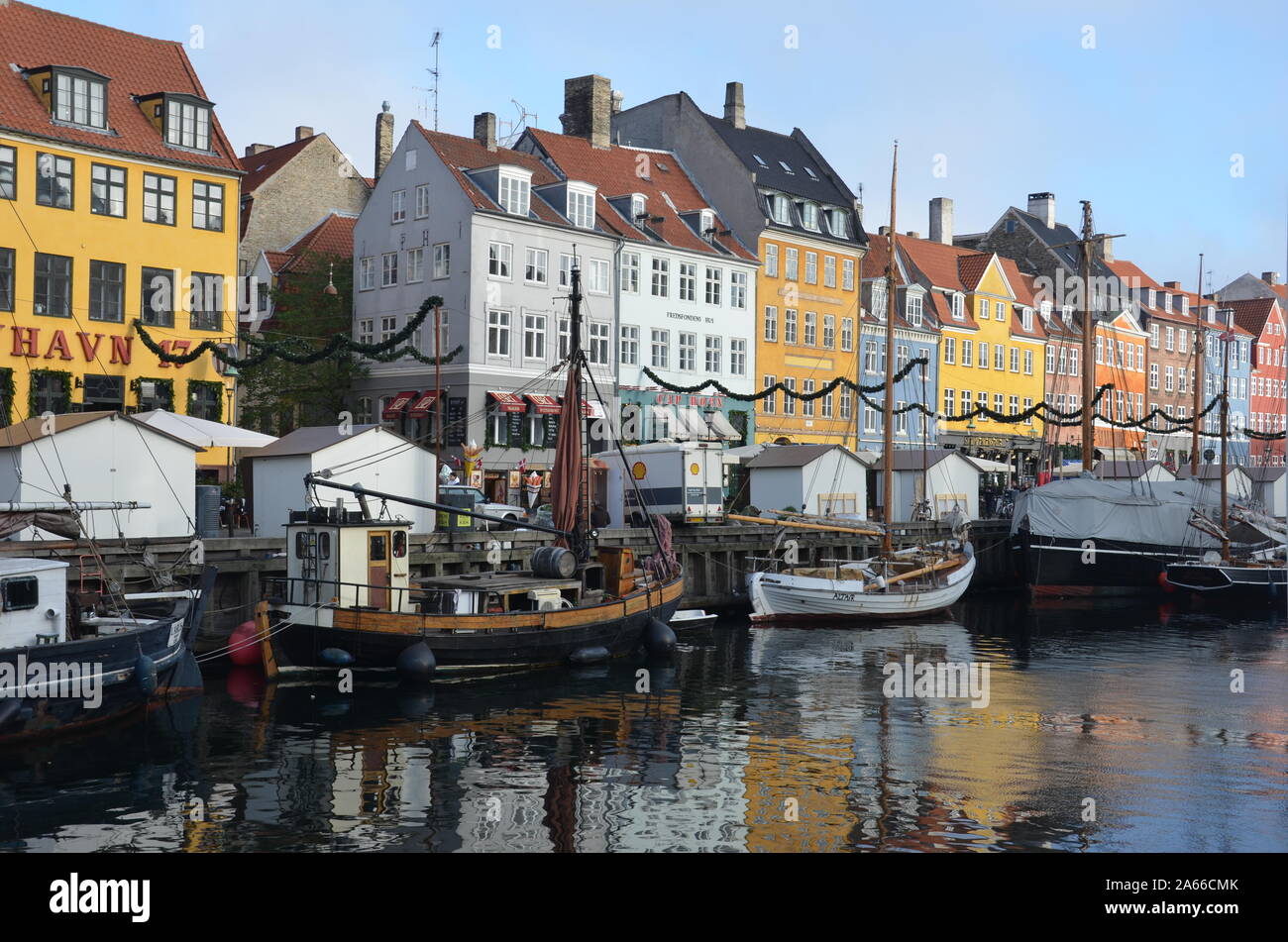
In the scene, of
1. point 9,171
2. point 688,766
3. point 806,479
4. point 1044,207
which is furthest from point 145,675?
point 1044,207

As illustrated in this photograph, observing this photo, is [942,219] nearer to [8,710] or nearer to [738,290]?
[738,290]

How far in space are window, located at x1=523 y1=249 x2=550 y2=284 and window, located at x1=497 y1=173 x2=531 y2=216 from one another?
158 centimetres

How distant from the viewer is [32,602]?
76.3 feet

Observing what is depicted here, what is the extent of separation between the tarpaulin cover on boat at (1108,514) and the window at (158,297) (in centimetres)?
3185

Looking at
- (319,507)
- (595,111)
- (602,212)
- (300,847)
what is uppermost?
(595,111)

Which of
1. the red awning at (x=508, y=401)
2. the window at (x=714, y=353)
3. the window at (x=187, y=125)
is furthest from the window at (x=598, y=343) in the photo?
→ the window at (x=187, y=125)

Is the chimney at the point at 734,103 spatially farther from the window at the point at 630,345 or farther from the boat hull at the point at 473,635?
the boat hull at the point at 473,635

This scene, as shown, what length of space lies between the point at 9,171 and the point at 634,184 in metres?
27.6

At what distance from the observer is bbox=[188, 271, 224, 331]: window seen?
44.9 meters

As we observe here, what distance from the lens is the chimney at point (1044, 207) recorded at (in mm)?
95312

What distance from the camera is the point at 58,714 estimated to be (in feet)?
76.1

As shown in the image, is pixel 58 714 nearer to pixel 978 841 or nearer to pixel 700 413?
pixel 978 841
